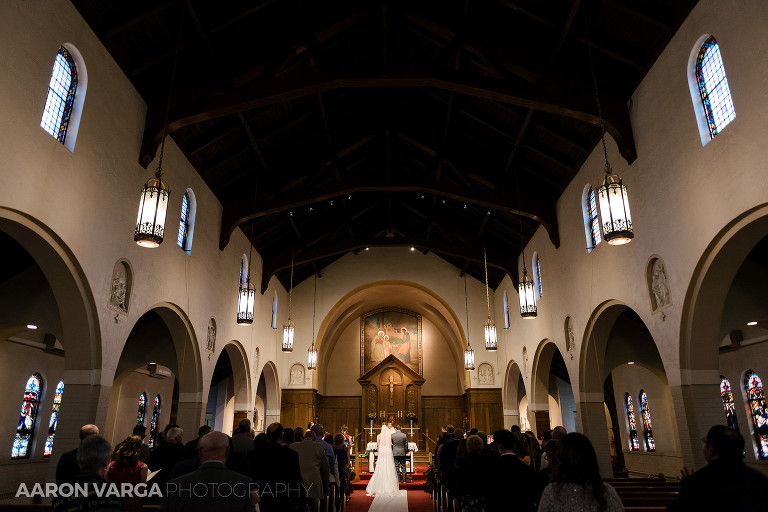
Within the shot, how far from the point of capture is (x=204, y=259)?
12656 millimetres

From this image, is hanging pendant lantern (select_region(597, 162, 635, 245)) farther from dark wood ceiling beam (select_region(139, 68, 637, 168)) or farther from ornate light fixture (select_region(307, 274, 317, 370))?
ornate light fixture (select_region(307, 274, 317, 370))

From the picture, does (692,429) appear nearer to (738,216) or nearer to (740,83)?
(738,216)

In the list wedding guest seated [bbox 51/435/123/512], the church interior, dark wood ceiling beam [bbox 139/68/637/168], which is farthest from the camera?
dark wood ceiling beam [bbox 139/68/637/168]

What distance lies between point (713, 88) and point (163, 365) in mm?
13807

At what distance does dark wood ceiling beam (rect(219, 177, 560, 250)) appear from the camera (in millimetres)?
13438

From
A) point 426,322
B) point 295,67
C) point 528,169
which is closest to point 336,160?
point 295,67

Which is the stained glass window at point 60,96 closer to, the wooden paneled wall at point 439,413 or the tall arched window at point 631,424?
the tall arched window at point 631,424

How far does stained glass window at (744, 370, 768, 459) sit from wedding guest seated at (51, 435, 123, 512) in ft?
50.3

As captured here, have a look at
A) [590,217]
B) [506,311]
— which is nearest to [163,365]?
[590,217]

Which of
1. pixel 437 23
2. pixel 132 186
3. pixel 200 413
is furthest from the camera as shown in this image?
pixel 200 413

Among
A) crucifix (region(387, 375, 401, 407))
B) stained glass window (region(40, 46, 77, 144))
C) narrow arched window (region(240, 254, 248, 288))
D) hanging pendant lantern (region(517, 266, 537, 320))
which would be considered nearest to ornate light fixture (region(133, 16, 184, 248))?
stained glass window (region(40, 46, 77, 144))

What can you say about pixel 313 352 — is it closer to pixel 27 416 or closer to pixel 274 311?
pixel 274 311

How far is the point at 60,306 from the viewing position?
7.70 metres

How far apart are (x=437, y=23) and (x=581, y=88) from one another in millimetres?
2891
